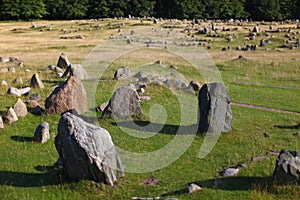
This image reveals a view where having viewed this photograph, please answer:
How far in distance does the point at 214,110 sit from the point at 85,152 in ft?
20.4

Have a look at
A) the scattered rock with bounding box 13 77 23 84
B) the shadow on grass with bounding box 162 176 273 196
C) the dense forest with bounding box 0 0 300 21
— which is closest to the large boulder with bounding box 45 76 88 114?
the scattered rock with bounding box 13 77 23 84

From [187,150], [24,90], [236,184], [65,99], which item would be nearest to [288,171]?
[236,184]

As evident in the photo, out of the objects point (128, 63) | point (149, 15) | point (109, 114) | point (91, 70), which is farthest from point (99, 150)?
point (149, 15)

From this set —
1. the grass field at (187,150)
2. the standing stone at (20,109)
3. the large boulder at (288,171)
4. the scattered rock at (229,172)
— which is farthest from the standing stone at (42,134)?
the large boulder at (288,171)

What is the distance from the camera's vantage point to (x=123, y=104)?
53.6ft

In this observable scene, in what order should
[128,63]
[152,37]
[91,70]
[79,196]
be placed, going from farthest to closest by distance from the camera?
[152,37], [128,63], [91,70], [79,196]

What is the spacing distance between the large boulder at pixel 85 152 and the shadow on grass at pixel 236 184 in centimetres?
171

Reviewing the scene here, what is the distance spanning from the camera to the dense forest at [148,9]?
8094 centimetres

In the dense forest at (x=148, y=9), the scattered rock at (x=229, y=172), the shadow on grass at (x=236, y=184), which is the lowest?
the shadow on grass at (x=236, y=184)

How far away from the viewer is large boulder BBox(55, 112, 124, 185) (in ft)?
34.9

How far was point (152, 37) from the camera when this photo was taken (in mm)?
49719

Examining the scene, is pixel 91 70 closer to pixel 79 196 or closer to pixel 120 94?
pixel 120 94

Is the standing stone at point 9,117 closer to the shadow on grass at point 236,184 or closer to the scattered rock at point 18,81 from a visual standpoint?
the scattered rock at point 18,81

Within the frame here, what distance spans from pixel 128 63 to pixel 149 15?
185 ft
